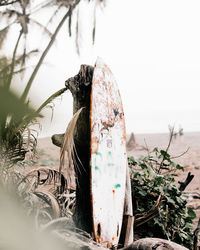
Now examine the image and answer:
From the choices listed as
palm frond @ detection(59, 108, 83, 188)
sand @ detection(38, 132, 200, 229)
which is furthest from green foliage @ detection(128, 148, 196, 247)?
palm frond @ detection(59, 108, 83, 188)

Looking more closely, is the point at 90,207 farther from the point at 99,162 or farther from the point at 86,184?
the point at 99,162

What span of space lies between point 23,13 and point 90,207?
7.84m

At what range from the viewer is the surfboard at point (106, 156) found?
Answer: 9.27 ft

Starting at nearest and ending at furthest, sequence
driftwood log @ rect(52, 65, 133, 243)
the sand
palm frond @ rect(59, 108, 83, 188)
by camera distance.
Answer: palm frond @ rect(59, 108, 83, 188) < driftwood log @ rect(52, 65, 133, 243) < the sand

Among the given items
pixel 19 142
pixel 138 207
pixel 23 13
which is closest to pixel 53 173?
pixel 19 142

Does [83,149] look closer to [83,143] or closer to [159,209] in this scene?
[83,143]

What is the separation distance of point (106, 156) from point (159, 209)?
126 cm

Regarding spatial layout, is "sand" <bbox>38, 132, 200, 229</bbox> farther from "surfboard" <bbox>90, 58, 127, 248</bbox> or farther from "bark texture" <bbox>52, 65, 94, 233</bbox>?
"bark texture" <bbox>52, 65, 94, 233</bbox>

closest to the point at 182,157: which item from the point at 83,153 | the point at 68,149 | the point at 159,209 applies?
the point at 159,209

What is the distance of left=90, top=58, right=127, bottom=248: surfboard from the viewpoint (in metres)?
2.83

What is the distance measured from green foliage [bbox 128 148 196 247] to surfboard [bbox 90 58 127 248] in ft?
2.24

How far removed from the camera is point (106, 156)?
9.58 ft

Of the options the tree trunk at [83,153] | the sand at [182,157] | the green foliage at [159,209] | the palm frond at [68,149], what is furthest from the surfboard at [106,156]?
the sand at [182,157]

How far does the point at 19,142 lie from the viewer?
4129 millimetres
